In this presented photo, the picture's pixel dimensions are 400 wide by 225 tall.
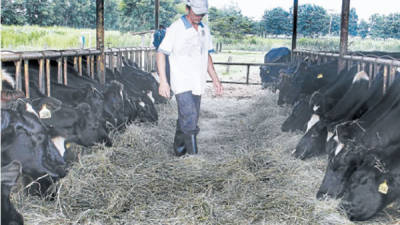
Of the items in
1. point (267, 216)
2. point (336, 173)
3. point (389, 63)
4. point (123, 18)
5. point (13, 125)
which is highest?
point (123, 18)

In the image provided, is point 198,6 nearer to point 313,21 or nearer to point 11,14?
point 11,14

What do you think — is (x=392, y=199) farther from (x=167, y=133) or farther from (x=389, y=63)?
(x=167, y=133)

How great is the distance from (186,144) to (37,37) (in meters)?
5.82

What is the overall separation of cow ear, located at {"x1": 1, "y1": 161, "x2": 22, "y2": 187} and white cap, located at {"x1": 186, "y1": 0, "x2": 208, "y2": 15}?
2.56 m

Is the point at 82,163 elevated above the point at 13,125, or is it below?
below

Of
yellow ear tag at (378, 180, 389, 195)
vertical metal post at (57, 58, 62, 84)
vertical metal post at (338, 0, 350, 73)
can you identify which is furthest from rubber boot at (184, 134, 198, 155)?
vertical metal post at (338, 0, 350, 73)

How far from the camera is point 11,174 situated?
8.75 feet

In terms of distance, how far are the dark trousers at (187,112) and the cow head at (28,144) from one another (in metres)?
1.57

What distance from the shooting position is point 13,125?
3.57m

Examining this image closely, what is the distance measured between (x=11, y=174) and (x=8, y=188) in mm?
121

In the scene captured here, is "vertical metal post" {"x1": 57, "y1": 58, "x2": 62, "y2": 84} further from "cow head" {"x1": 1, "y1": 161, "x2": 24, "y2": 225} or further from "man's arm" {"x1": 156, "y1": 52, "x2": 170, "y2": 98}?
"cow head" {"x1": 1, "y1": 161, "x2": 24, "y2": 225}

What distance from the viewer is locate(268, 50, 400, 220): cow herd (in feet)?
11.0

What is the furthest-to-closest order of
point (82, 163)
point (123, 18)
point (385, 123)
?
point (123, 18), point (82, 163), point (385, 123)

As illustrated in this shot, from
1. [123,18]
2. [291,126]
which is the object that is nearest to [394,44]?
[123,18]
